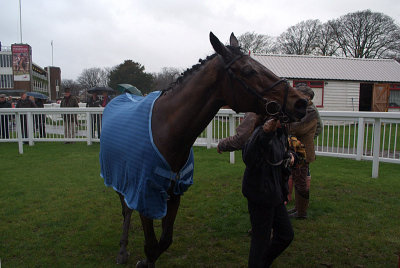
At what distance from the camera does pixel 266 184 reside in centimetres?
235

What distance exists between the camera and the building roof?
17.7 metres

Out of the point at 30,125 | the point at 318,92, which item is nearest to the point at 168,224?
the point at 30,125

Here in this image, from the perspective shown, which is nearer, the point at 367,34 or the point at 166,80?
the point at 166,80

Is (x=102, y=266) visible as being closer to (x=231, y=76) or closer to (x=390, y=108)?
(x=231, y=76)

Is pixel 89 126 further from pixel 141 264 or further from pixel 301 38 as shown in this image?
pixel 301 38

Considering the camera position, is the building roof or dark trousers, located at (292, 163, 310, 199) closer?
dark trousers, located at (292, 163, 310, 199)

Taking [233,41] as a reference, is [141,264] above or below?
below

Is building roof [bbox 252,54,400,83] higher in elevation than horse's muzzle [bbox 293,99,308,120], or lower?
higher

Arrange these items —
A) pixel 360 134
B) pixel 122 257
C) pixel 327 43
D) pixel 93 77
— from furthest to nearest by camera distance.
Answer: pixel 93 77
pixel 327 43
pixel 360 134
pixel 122 257

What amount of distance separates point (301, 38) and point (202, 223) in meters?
42.0

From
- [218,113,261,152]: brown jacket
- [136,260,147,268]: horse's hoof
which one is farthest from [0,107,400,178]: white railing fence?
[136,260,147,268]: horse's hoof

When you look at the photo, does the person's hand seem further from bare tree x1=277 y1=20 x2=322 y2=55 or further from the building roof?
bare tree x1=277 y1=20 x2=322 y2=55

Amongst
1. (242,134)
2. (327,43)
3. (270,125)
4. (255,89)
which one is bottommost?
(242,134)

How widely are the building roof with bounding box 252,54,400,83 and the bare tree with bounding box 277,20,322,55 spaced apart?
2002 cm
